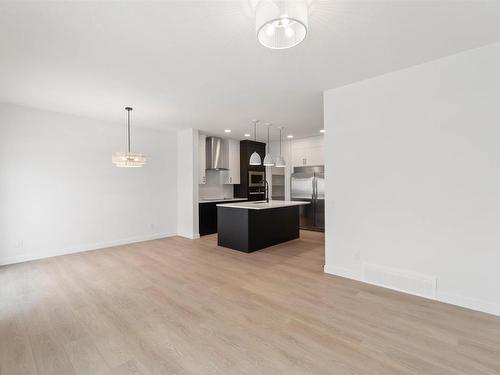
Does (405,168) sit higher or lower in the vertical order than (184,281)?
higher

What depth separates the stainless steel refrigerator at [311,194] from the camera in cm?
692

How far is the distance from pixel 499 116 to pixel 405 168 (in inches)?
36.9

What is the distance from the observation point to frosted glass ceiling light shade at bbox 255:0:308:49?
1539mm

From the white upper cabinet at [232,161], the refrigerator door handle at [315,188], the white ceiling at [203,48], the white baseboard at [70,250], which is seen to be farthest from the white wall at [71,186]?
the refrigerator door handle at [315,188]

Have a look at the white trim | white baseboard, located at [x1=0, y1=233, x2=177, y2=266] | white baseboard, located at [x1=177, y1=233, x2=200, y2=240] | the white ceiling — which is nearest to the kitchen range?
white baseboard, located at [x1=177, y1=233, x2=200, y2=240]

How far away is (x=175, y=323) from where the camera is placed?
2.40 m

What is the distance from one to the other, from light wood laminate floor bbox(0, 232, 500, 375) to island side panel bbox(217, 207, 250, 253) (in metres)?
1.09

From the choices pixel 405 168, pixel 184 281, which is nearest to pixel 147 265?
pixel 184 281

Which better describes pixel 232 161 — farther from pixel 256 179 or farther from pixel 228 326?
pixel 228 326

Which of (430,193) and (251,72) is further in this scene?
(251,72)

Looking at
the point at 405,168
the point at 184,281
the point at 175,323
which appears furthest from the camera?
the point at 184,281

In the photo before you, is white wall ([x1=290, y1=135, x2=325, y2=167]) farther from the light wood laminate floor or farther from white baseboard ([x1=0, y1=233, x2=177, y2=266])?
white baseboard ([x1=0, y1=233, x2=177, y2=266])

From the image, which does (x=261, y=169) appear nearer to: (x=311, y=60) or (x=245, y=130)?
(x=245, y=130)

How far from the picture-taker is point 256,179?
26.0ft
